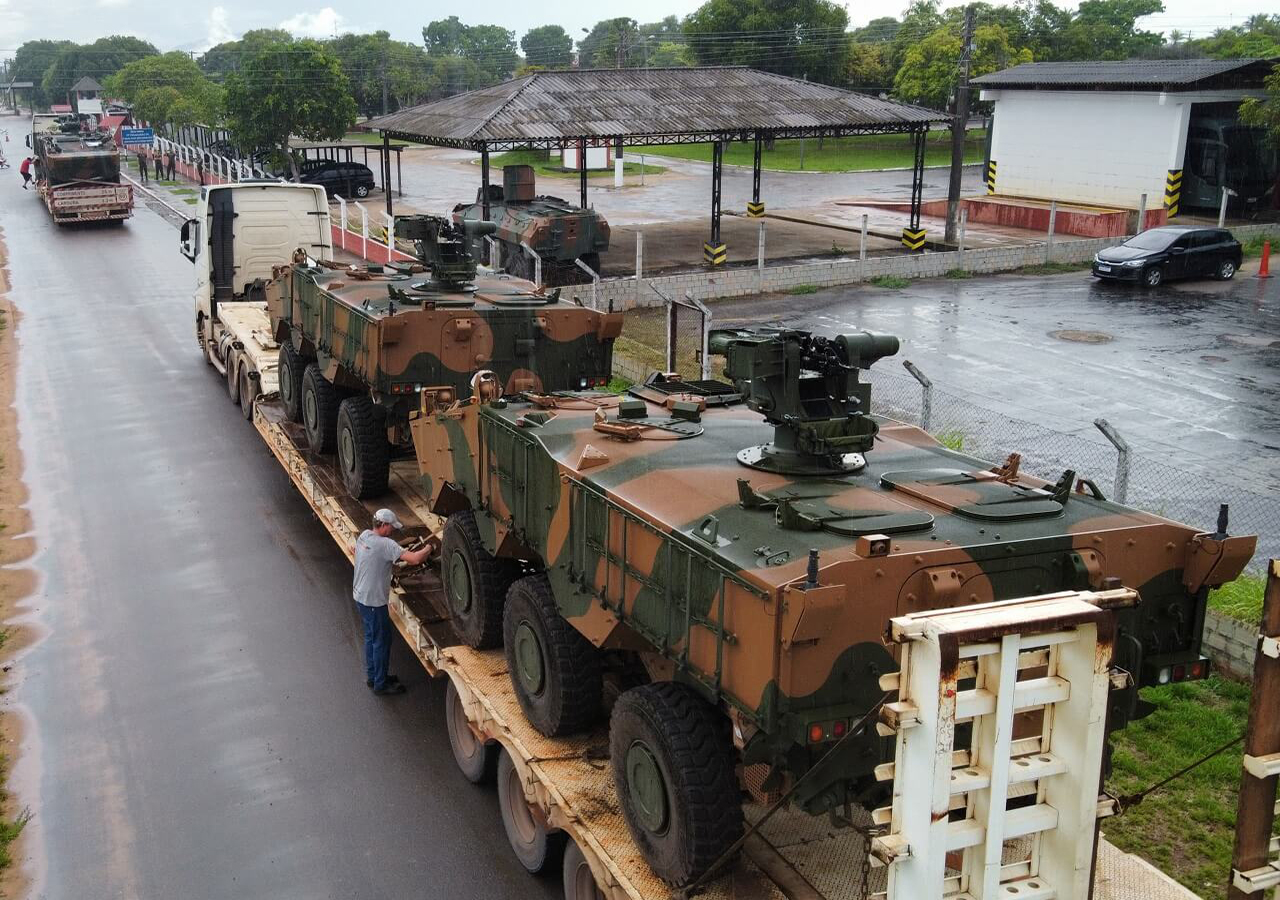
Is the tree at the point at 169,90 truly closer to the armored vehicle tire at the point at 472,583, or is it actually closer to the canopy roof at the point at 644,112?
the canopy roof at the point at 644,112

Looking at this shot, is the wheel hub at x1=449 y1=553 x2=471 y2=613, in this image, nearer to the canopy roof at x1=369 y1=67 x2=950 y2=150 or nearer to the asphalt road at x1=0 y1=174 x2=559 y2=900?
the asphalt road at x1=0 y1=174 x2=559 y2=900

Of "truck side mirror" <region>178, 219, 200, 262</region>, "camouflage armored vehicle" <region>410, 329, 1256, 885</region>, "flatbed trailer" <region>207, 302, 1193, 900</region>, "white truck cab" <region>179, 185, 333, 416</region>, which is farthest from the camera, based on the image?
"truck side mirror" <region>178, 219, 200, 262</region>

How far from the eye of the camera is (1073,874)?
4336 mm

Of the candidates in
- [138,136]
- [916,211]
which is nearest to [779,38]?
[138,136]

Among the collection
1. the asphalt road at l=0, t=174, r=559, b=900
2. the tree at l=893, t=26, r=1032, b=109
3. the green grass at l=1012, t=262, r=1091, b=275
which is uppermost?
the tree at l=893, t=26, r=1032, b=109

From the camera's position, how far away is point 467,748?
26.7 feet

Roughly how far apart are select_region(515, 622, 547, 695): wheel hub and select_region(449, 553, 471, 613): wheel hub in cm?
98

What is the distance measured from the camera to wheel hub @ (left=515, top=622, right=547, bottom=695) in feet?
23.5

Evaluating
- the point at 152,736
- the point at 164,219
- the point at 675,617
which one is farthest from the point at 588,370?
the point at 164,219

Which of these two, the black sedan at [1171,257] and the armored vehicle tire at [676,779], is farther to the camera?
the black sedan at [1171,257]

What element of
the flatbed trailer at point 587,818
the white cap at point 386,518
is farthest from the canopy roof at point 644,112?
the flatbed trailer at point 587,818

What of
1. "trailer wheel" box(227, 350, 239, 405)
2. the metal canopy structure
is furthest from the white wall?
→ "trailer wheel" box(227, 350, 239, 405)

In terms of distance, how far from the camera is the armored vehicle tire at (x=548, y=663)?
270 inches

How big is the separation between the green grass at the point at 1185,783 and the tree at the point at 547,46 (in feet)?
338
